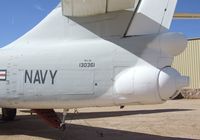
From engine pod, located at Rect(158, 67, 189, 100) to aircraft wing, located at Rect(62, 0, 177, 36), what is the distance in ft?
3.07

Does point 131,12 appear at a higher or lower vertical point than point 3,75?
higher

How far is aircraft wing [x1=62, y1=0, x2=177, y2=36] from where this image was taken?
7.19 m

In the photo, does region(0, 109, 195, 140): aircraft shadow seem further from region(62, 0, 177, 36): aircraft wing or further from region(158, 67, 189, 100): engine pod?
region(62, 0, 177, 36): aircraft wing

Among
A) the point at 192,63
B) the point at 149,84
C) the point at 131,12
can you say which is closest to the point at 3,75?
the point at 131,12

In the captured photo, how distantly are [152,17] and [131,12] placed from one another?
18.4 inches

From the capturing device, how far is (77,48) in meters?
8.07

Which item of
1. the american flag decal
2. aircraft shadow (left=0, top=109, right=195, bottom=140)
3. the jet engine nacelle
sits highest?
the american flag decal

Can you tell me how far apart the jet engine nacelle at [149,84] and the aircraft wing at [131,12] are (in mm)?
868

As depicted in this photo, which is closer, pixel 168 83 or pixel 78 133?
pixel 168 83

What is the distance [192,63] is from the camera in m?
38.0

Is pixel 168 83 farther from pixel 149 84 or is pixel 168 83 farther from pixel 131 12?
pixel 131 12

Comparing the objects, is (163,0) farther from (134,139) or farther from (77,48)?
(134,139)

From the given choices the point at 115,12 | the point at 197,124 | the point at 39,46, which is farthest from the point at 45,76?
the point at 197,124

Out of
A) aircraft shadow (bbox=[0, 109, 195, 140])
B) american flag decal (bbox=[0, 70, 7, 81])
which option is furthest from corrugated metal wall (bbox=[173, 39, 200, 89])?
american flag decal (bbox=[0, 70, 7, 81])
